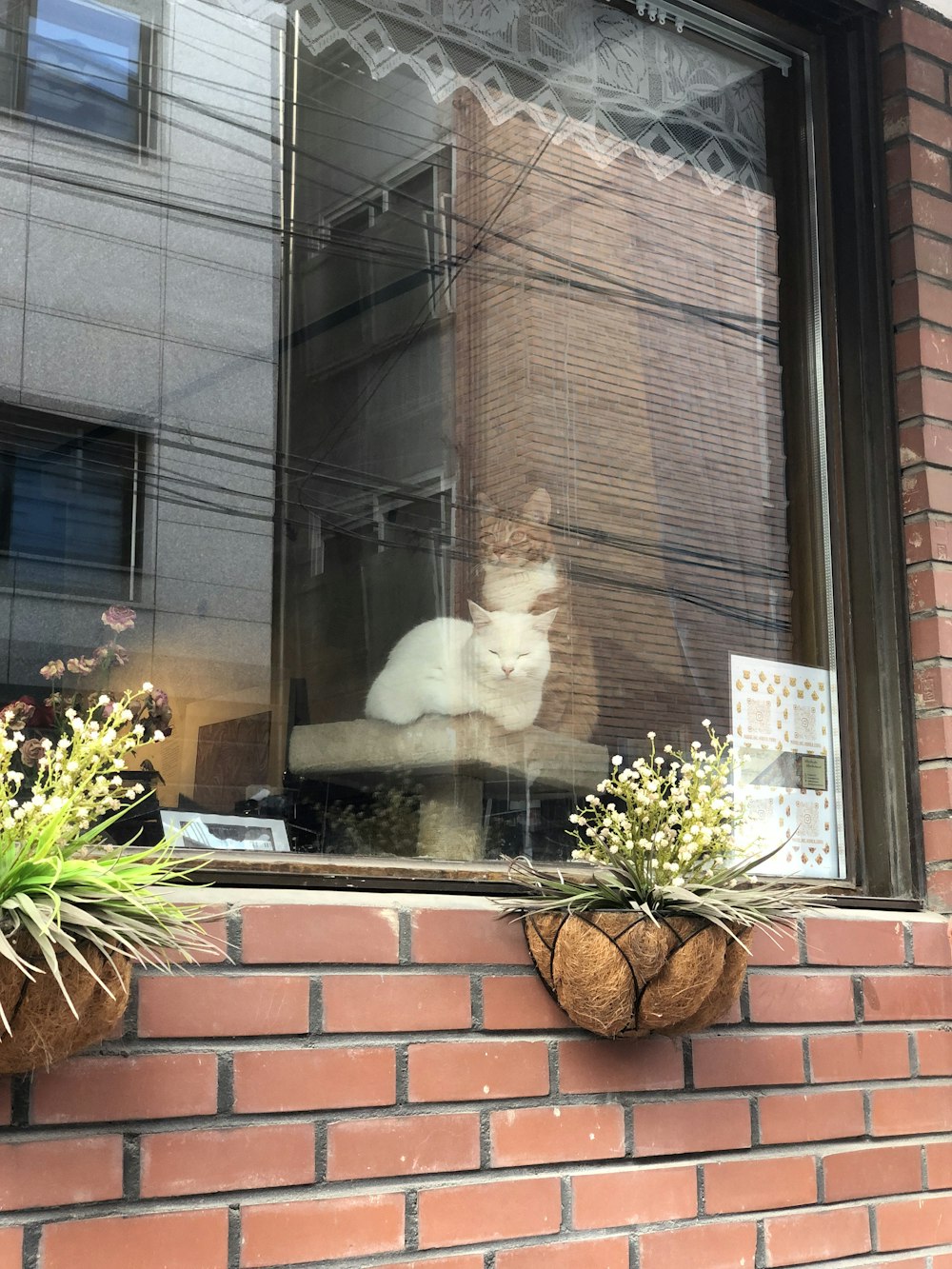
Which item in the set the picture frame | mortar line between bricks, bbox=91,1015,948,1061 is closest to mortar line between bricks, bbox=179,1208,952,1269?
mortar line between bricks, bbox=91,1015,948,1061

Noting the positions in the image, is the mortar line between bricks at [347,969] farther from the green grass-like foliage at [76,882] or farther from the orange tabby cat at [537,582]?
the orange tabby cat at [537,582]

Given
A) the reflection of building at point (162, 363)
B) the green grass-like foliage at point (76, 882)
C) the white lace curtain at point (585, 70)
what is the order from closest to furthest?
the green grass-like foliage at point (76, 882) → the reflection of building at point (162, 363) → the white lace curtain at point (585, 70)

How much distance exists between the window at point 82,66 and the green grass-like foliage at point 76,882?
1.35 meters

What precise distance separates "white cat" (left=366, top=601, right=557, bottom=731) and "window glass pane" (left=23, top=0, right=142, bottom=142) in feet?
3.72

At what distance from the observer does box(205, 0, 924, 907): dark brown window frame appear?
2.28 meters

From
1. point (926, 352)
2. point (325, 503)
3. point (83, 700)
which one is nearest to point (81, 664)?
point (83, 700)

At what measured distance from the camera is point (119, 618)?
84.0 inches

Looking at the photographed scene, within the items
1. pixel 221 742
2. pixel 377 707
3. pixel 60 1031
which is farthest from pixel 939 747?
pixel 60 1031

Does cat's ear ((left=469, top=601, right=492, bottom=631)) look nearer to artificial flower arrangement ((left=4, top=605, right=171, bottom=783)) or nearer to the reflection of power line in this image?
the reflection of power line

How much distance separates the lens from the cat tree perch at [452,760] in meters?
2.13

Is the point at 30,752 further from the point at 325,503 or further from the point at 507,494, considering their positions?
the point at 507,494

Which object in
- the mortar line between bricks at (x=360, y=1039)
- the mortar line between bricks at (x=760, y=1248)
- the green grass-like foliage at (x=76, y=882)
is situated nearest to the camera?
the green grass-like foliage at (x=76, y=882)

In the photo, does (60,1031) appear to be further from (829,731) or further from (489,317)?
(489,317)

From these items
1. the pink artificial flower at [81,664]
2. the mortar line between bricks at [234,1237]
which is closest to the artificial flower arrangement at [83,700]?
the pink artificial flower at [81,664]
